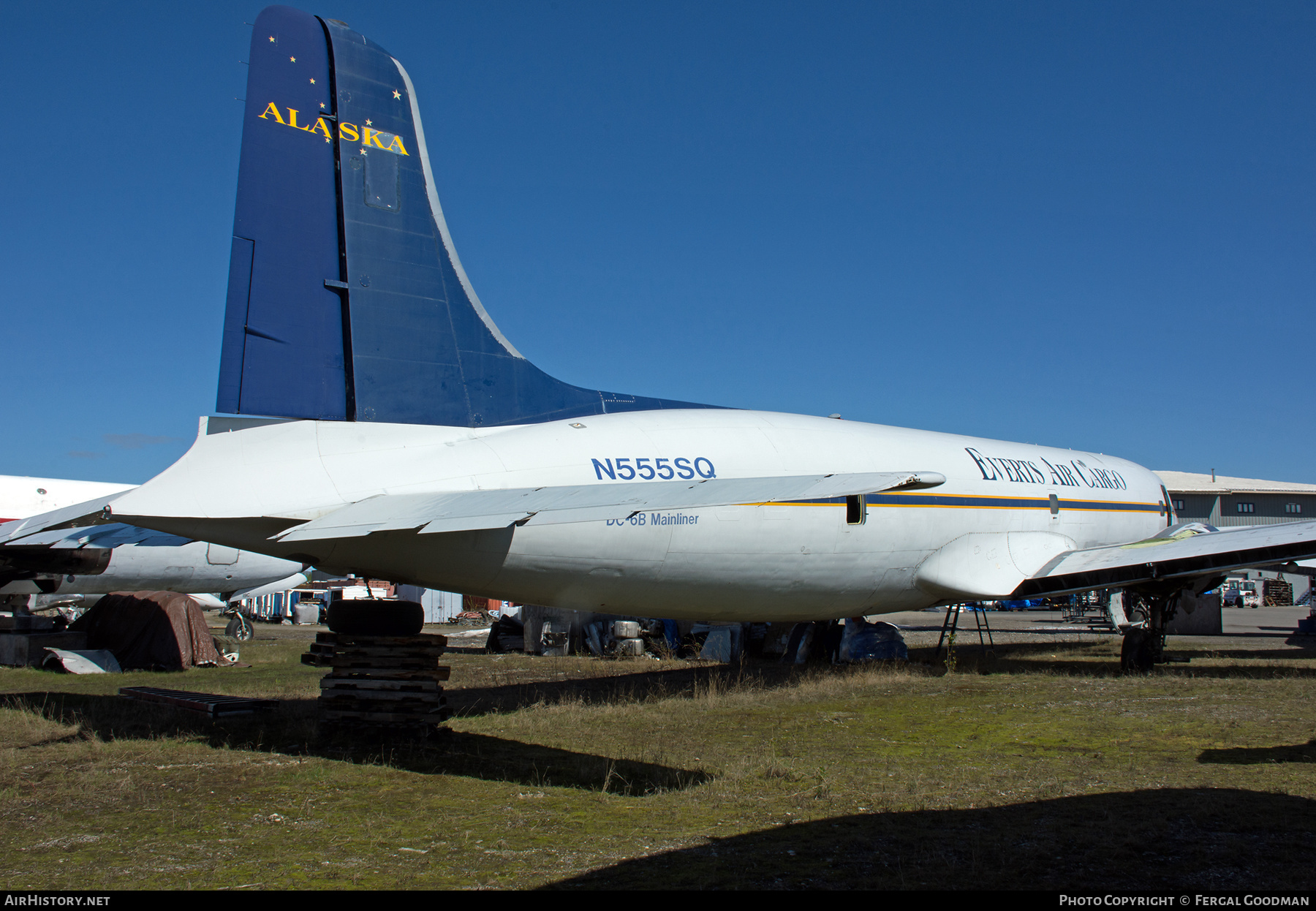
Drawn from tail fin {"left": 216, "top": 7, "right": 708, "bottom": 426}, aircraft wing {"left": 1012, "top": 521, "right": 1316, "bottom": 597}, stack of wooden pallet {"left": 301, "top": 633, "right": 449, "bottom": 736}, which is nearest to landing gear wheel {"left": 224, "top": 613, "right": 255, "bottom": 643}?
stack of wooden pallet {"left": 301, "top": 633, "right": 449, "bottom": 736}

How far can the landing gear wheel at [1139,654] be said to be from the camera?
53.3 ft

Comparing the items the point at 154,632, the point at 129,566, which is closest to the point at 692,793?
the point at 154,632

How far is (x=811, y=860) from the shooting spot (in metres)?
5.74

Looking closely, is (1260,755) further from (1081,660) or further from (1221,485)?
(1221,485)

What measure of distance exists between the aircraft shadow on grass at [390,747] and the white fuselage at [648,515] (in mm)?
1782

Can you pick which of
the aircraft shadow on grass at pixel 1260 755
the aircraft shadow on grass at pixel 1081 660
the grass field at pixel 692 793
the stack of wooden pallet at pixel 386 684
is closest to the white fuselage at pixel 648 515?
the stack of wooden pallet at pixel 386 684

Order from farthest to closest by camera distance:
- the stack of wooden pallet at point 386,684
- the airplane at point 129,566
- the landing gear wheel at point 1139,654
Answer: the airplane at point 129,566
the landing gear wheel at point 1139,654
the stack of wooden pallet at point 386,684

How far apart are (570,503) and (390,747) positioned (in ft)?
13.8

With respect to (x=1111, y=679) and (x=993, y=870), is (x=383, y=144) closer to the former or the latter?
(x=993, y=870)

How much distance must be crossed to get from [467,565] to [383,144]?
5.13m

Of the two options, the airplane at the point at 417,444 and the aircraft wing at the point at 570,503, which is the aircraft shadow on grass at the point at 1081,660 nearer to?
the airplane at the point at 417,444

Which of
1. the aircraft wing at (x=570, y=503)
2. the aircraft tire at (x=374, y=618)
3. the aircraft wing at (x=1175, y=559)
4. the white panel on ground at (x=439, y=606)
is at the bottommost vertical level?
the white panel on ground at (x=439, y=606)

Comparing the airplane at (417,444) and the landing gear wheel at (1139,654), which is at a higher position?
the airplane at (417,444)

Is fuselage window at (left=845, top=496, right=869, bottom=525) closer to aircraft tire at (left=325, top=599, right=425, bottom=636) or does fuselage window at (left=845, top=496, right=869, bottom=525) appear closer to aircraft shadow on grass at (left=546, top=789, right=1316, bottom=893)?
aircraft shadow on grass at (left=546, top=789, right=1316, bottom=893)
